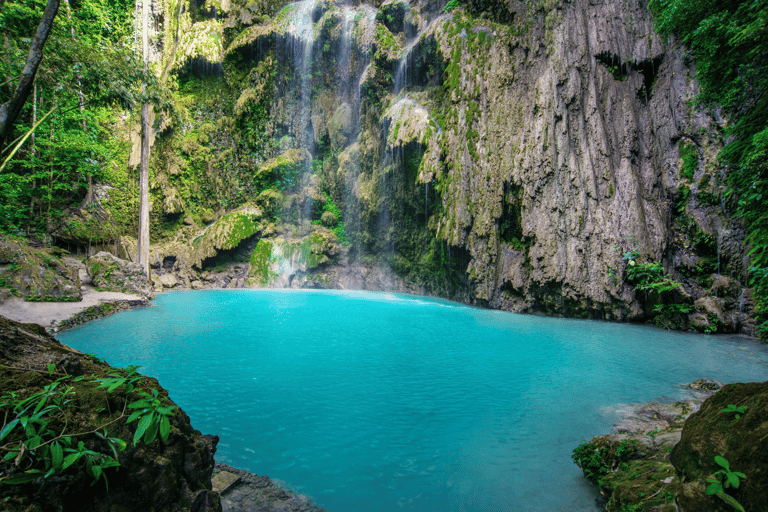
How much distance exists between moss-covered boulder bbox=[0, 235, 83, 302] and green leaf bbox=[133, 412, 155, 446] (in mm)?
10721

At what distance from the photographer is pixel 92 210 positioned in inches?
695

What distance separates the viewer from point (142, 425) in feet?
4.89

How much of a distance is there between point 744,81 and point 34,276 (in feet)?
57.4

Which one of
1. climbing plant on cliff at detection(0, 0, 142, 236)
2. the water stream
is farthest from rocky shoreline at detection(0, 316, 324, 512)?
climbing plant on cliff at detection(0, 0, 142, 236)

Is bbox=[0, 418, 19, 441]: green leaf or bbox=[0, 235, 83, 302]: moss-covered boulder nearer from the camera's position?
bbox=[0, 418, 19, 441]: green leaf

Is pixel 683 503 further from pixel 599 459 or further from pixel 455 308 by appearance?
pixel 455 308

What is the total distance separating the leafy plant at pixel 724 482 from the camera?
1526 millimetres

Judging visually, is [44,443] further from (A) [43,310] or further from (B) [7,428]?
(A) [43,310]

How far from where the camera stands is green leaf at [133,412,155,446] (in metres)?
1.46

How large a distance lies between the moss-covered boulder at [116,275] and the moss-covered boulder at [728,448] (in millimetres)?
15766

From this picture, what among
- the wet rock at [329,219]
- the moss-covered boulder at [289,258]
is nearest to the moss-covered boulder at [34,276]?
the moss-covered boulder at [289,258]

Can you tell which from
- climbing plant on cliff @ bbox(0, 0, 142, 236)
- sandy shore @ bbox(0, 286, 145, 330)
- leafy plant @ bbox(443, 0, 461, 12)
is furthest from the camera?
leafy plant @ bbox(443, 0, 461, 12)

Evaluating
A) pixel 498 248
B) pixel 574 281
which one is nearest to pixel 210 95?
pixel 498 248

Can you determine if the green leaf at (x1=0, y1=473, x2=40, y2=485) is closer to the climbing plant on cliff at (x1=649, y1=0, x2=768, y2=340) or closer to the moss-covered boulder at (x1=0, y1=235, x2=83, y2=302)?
the climbing plant on cliff at (x1=649, y1=0, x2=768, y2=340)
